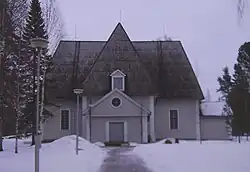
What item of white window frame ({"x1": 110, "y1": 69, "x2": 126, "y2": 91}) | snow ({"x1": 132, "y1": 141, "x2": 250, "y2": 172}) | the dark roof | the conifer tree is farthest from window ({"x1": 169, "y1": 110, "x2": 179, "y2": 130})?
snow ({"x1": 132, "y1": 141, "x2": 250, "y2": 172})

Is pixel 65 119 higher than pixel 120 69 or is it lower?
lower

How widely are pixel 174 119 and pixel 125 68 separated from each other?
7681 millimetres

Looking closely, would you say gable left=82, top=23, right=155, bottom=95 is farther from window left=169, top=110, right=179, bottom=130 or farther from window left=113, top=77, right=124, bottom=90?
window left=169, top=110, right=179, bottom=130

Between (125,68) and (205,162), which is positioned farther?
(125,68)

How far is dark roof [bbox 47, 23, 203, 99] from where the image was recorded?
150 feet

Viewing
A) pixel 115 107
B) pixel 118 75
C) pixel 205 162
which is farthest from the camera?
pixel 118 75

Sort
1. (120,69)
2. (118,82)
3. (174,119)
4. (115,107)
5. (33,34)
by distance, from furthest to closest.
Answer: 1. (174,119)
2. (120,69)
3. (118,82)
4. (115,107)
5. (33,34)

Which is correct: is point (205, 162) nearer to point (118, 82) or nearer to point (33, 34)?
point (33, 34)

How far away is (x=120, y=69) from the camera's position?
46406 mm

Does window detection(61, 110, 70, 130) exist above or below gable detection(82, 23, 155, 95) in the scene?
below

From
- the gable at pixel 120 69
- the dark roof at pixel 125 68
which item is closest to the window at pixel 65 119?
the dark roof at pixel 125 68

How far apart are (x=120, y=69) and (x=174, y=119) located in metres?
8.00

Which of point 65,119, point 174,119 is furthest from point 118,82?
point 174,119

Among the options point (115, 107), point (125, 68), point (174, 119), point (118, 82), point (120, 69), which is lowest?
point (174, 119)
